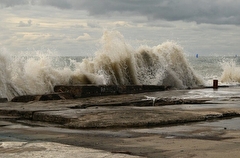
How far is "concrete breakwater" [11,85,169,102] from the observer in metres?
12.5

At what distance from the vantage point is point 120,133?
6.95 metres

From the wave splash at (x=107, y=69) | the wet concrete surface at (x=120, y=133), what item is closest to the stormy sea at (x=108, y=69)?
the wave splash at (x=107, y=69)

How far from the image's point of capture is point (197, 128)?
24.1ft

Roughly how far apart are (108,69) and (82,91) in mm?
5138

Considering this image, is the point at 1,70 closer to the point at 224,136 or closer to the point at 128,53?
the point at 128,53

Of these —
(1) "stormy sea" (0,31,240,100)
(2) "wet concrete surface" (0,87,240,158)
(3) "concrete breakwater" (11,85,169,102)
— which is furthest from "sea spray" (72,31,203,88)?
(2) "wet concrete surface" (0,87,240,158)

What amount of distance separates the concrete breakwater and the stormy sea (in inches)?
53.1

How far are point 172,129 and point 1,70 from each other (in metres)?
8.51

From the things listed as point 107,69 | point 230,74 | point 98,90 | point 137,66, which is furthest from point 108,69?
point 230,74

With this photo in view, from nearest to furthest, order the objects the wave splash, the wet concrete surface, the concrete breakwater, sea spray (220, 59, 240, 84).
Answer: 1. the wet concrete surface
2. the concrete breakwater
3. the wave splash
4. sea spray (220, 59, 240, 84)

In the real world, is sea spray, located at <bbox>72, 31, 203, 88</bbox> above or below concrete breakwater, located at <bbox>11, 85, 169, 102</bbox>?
above

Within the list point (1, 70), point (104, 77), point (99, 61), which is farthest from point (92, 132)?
point (99, 61)

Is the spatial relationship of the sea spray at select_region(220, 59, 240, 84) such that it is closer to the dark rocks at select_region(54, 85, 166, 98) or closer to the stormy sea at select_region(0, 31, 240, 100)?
the stormy sea at select_region(0, 31, 240, 100)

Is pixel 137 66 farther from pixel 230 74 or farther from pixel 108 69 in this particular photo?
pixel 230 74
